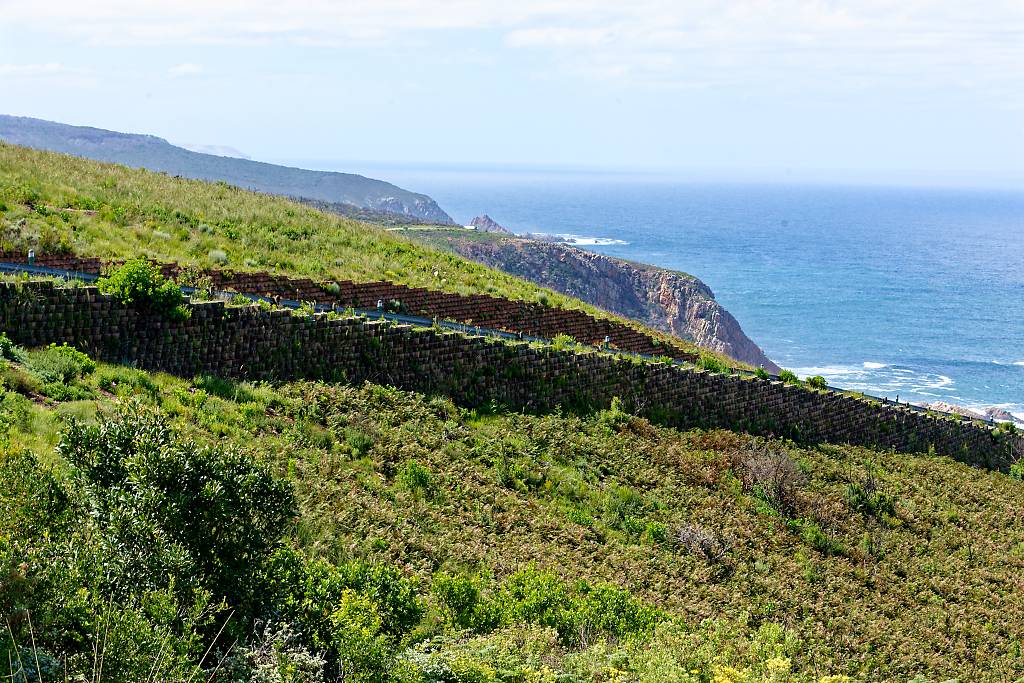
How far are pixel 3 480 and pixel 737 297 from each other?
154 metres

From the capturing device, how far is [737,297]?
520 feet

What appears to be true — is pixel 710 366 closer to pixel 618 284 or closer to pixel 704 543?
pixel 704 543

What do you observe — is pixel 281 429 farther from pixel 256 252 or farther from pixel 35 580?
pixel 256 252

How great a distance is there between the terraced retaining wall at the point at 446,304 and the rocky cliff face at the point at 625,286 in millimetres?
68891

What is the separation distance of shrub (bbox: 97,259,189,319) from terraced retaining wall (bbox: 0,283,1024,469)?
0.26m

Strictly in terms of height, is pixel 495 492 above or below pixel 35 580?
below

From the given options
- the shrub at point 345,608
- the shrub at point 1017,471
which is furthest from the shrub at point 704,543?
the shrub at point 1017,471

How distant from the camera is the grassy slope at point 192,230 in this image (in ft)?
99.7

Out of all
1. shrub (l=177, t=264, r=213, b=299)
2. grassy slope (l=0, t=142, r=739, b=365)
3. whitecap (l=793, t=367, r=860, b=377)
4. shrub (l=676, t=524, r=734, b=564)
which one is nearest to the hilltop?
whitecap (l=793, t=367, r=860, b=377)

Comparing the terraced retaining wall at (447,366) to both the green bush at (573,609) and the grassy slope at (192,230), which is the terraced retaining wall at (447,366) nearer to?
the grassy slope at (192,230)

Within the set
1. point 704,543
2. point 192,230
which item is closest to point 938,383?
point 704,543

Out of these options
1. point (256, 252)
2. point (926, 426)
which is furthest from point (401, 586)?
point (926, 426)

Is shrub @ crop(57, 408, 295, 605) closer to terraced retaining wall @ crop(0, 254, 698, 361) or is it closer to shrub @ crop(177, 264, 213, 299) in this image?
shrub @ crop(177, 264, 213, 299)

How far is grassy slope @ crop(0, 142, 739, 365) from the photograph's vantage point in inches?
1196
